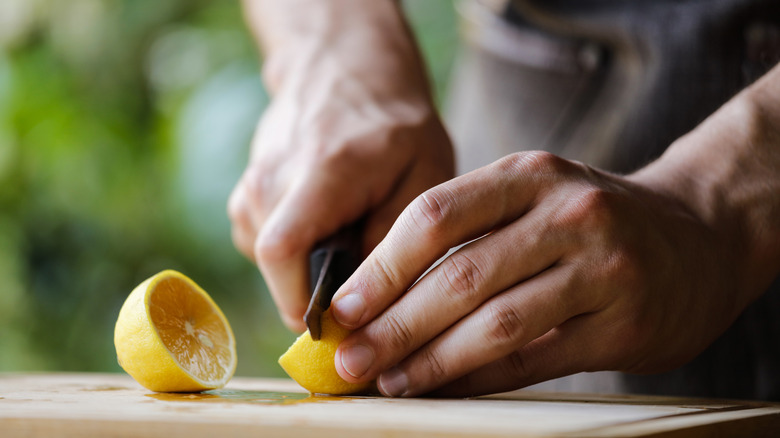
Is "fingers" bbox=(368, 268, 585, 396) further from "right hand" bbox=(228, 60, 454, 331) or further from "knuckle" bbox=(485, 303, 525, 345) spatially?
"right hand" bbox=(228, 60, 454, 331)

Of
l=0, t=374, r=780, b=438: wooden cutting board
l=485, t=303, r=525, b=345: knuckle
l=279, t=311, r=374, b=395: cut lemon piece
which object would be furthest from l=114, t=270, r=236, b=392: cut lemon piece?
l=485, t=303, r=525, b=345: knuckle

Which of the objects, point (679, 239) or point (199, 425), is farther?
point (679, 239)

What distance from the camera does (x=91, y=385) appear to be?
115 centimetres

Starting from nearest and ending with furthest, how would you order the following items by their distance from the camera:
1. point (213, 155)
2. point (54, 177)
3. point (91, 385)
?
1. point (91, 385)
2. point (213, 155)
3. point (54, 177)

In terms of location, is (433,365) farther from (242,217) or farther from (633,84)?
(633,84)

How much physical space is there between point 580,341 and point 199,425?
1.53 ft

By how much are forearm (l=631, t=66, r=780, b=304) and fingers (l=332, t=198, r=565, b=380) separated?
221mm

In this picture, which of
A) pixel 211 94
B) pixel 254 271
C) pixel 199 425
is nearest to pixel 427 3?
pixel 211 94

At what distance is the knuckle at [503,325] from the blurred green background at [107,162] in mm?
2099

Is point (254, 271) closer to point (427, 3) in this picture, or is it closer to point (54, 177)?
point (54, 177)

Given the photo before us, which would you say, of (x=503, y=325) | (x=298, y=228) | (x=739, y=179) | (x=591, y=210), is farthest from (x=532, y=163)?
(x=298, y=228)

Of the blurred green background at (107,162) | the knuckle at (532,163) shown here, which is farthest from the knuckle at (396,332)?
the blurred green background at (107,162)

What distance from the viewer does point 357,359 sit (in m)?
0.86

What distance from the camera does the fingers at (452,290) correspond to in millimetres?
836
